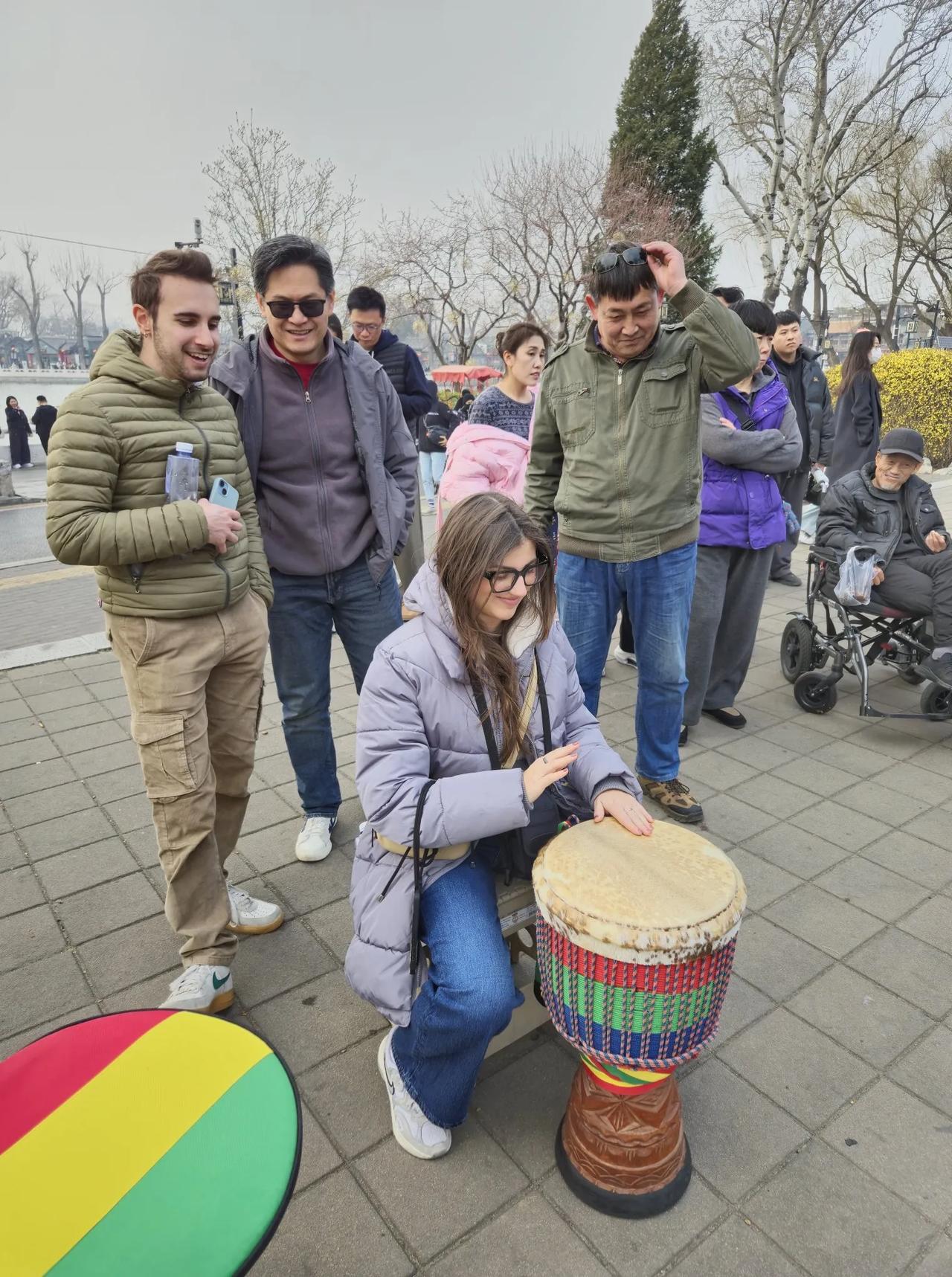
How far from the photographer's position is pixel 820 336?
26.4m

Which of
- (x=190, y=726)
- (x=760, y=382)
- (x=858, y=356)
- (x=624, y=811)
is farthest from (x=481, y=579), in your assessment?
(x=858, y=356)

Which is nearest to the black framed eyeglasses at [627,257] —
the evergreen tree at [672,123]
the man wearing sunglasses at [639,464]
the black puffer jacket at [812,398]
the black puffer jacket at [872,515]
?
the man wearing sunglasses at [639,464]

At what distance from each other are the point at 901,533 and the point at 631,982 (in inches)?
131

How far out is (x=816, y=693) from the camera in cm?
428

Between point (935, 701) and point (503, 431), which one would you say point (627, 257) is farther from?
point (935, 701)

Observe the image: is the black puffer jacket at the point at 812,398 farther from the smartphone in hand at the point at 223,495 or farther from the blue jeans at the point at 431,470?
the blue jeans at the point at 431,470

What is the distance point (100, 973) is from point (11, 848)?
0.98 meters

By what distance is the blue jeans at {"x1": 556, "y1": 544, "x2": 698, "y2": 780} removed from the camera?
3.03 m

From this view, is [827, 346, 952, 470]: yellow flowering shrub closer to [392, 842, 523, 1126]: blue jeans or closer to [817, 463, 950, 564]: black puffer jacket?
[817, 463, 950, 564]: black puffer jacket

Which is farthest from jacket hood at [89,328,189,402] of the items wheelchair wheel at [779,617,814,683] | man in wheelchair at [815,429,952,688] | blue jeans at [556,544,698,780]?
wheelchair wheel at [779,617,814,683]

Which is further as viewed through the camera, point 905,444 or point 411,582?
point 905,444

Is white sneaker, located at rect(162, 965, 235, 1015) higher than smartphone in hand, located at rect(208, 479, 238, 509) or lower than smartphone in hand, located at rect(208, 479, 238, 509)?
lower

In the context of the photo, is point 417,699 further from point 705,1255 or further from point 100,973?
point 100,973

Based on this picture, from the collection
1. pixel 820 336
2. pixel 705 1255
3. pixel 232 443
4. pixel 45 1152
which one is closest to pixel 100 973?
pixel 45 1152
